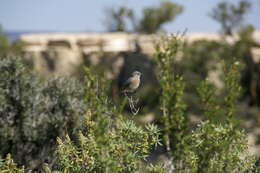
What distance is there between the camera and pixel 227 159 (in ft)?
18.3

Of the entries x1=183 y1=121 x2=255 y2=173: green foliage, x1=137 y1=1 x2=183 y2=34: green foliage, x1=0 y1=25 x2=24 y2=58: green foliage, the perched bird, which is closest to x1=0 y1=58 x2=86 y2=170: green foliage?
the perched bird

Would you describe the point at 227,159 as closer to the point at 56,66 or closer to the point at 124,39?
the point at 56,66

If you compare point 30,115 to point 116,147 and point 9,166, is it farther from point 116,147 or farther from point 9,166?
point 116,147

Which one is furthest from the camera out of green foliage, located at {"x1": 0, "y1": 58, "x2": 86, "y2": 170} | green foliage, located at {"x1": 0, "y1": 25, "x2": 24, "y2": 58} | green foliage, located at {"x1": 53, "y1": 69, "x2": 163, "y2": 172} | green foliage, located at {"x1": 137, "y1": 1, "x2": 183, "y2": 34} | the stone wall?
green foliage, located at {"x1": 137, "y1": 1, "x2": 183, "y2": 34}

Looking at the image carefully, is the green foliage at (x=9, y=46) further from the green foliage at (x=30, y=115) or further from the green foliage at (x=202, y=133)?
the green foliage at (x=202, y=133)

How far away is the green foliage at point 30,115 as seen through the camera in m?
10.0

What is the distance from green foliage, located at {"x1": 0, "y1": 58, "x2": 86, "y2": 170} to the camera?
10.0 metres

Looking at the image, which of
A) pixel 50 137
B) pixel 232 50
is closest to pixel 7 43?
pixel 232 50

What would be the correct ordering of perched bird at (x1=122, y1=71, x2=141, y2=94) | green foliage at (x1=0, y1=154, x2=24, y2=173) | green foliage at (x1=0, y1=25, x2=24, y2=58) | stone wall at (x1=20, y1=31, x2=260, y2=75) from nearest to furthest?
1. green foliage at (x1=0, y1=154, x2=24, y2=173)
2. perched bird at (x1=122, y1=71, x2=141, y2=94)
3. stone wall at (x1=20, y1=31, x2=260, y2=75)
4. green foliage at (x1=0, y1=25, x2=24, y2=58)

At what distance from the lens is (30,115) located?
1017 centimetres

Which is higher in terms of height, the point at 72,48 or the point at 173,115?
the point at 72,48

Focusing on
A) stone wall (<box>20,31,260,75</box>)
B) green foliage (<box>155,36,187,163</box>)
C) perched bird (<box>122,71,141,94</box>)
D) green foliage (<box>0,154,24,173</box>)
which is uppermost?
stone wall (<box>20,31,260,75</box>)

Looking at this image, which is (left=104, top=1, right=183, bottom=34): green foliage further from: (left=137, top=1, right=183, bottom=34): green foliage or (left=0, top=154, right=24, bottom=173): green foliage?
(left=0, top=154, right=24, bottom=173): green foliage

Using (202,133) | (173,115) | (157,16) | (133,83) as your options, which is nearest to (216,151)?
(202,133)
